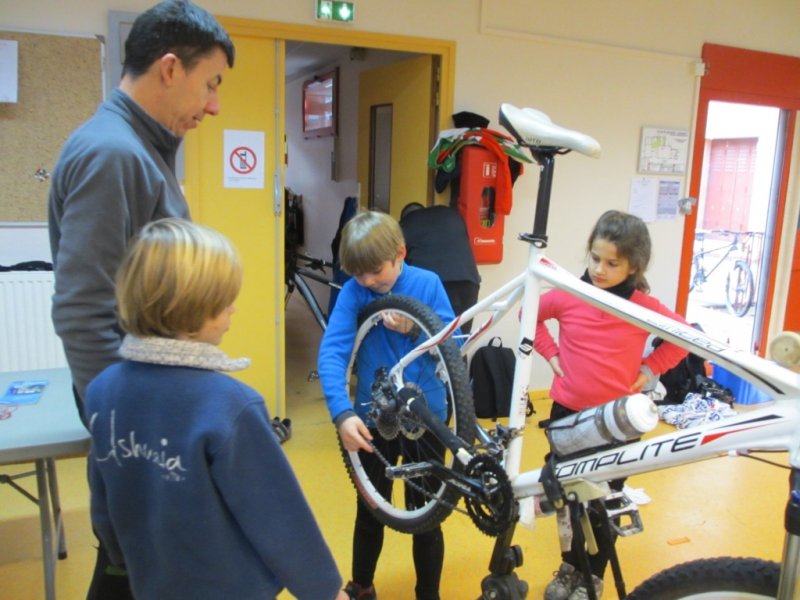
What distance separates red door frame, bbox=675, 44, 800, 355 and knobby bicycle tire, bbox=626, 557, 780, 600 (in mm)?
3274

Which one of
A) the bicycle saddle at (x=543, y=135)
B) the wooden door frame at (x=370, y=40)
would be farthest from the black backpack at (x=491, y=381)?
the bicycle saddle at (x=543, y=135)

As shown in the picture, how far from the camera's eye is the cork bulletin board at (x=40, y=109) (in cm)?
254

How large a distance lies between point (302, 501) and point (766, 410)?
77cm

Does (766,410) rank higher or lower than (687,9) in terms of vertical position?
lower

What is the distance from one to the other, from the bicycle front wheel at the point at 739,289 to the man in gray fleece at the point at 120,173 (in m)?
4.61

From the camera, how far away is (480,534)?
90.6 inches

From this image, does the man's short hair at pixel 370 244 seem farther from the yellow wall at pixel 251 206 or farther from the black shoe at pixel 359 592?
the yellow wall at pixel 251 206

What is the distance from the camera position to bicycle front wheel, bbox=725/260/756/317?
469 cm

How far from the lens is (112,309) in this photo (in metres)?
1.04

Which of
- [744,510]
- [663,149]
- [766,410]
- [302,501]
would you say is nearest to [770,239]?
[663,149]

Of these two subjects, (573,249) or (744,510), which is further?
(573,249)

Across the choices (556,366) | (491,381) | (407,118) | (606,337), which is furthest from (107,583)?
(407,118)

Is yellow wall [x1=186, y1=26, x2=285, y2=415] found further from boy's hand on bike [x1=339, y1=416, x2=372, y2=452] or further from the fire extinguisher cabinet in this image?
boy's hand on bike [x1=339, y1=416, x2=372, y2=452]

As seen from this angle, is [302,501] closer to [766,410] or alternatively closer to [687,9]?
[766,410]
